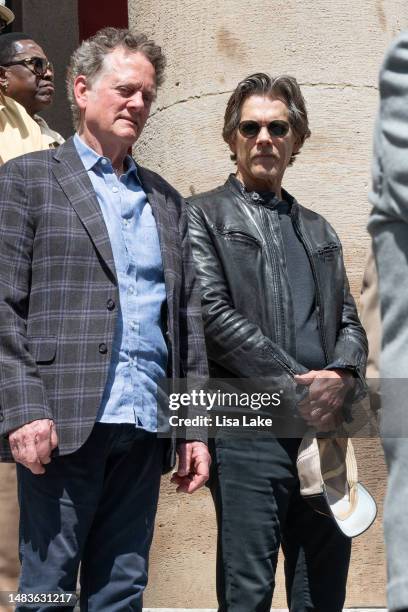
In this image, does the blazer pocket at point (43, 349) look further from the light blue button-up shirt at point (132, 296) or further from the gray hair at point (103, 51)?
the gray hair at point (103, 51)

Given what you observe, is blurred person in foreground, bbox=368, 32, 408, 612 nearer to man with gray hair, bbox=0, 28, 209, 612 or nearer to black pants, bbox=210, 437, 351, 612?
man with gray hair, bbox=0, 28, 209, 612

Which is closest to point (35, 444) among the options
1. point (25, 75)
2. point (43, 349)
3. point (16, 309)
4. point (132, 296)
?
point (43, 349)

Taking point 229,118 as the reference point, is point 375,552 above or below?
below

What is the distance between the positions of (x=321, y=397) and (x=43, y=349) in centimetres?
98

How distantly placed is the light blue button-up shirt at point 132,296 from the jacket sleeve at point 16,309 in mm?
197

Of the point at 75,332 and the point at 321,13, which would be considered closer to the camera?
the point at 75,332

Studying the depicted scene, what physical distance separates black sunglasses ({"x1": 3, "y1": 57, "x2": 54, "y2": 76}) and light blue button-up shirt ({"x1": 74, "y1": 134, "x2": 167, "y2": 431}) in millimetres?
1907

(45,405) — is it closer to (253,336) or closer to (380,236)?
(253,336)

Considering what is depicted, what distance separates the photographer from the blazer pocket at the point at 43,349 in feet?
11.9

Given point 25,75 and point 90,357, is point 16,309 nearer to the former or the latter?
point 90,357

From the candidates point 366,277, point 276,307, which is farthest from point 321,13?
point 366,277

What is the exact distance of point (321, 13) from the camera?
5.37 m

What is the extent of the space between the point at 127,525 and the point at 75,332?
1.78 ft

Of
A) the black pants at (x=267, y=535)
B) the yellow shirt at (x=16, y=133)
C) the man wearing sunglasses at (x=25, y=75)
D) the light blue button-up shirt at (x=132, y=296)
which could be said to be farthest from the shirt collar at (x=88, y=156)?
the man wearing sunglasses at (x=25, y=75)
